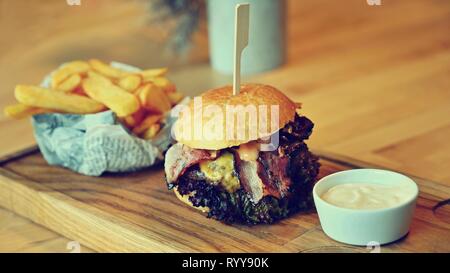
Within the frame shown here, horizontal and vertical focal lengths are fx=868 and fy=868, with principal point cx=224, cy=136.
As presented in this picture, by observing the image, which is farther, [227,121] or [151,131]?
[151,131]

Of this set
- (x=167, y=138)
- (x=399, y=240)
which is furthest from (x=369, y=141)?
(x=399, y=240)

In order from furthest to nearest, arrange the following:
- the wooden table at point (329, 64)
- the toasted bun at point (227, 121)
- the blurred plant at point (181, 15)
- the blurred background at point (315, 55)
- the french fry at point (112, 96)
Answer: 1. the blurred plant at point (181, 15)
2. the blurred background at point (315, 55)
3. the wooden table at point (329, 64)
4. the french fry at point (112, 96)
5. the toasted bun at point (227, 121)

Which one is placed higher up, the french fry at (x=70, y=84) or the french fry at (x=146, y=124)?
the french fry at (x=70, y=84)

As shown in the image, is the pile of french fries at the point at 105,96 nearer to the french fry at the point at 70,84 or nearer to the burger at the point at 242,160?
the french fry at the point at 70,84

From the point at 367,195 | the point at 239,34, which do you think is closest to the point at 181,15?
the point at 239,34

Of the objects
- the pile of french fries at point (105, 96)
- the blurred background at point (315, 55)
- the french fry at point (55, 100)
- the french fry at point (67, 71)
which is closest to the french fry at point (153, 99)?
the pile of french fries at point (105, 96)

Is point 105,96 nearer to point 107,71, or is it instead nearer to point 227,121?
point 107,71
